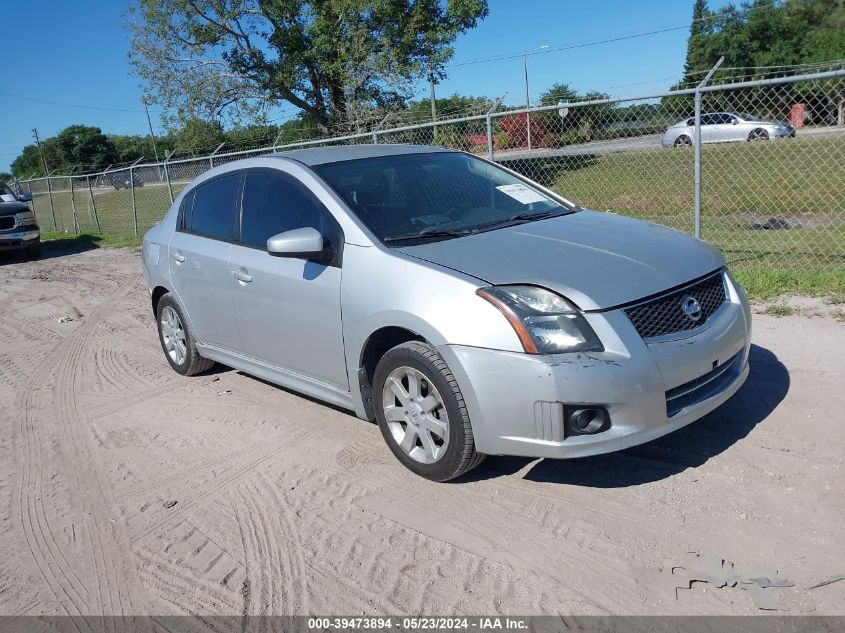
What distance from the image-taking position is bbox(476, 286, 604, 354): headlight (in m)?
3.25

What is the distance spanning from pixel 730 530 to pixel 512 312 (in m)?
1.30

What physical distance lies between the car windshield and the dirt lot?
132 centimetres

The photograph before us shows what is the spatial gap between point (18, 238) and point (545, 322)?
1475 cm

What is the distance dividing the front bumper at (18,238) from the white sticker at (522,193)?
13.4m

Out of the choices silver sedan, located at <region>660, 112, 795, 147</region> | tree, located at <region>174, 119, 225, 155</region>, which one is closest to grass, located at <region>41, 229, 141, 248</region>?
tree, located at <region>174, 119, 225, 155</region>

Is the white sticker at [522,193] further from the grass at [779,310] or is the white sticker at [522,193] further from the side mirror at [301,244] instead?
the grass at [779,310]

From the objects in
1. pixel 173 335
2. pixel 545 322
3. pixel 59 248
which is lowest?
pixel 173 335

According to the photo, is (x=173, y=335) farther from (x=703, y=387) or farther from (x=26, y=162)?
(x=26, y=162)

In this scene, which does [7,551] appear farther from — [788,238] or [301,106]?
[301,106]

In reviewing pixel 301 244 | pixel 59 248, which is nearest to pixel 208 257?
pixel 301 244

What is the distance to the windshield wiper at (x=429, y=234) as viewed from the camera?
403 centimetres

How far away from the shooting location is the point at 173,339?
20.0ft

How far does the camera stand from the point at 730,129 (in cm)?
1312

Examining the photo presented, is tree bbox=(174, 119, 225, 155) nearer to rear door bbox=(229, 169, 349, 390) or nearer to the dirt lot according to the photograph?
the dirt lot
